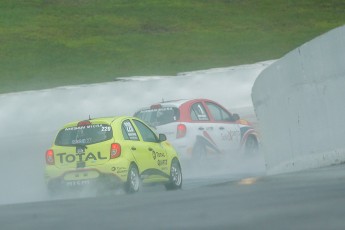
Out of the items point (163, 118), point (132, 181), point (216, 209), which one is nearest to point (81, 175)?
point (132, 181)

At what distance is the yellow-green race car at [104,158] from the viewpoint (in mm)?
17469

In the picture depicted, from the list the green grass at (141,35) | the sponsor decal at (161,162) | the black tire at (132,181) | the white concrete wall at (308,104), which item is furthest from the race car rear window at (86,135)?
the green grass at (141,35)

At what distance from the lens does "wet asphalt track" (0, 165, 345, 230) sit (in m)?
9.57

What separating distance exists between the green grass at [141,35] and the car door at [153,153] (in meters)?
23.6

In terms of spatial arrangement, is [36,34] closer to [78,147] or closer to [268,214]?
[78,147]

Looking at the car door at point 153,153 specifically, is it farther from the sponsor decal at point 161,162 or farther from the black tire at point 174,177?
the black tire at point 174,177

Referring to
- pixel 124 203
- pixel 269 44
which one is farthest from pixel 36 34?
pixel 124 203

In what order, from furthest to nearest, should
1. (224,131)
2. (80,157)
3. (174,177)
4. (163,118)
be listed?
1. (224,131)
2. (163,118)
3. (174,177)
4. (80,157)

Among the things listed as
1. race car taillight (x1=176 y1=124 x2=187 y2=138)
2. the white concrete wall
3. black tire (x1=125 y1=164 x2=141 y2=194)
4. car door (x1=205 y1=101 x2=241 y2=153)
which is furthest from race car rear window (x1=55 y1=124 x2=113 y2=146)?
car door (x1=205 y1=101 x2=241 y2=153)

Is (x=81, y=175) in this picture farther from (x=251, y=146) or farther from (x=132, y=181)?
(x=251, y=146)

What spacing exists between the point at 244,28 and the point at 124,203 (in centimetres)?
4155

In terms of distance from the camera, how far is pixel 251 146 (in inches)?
946

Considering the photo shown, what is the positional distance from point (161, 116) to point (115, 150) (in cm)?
482

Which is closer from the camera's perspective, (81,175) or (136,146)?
(81,175)
